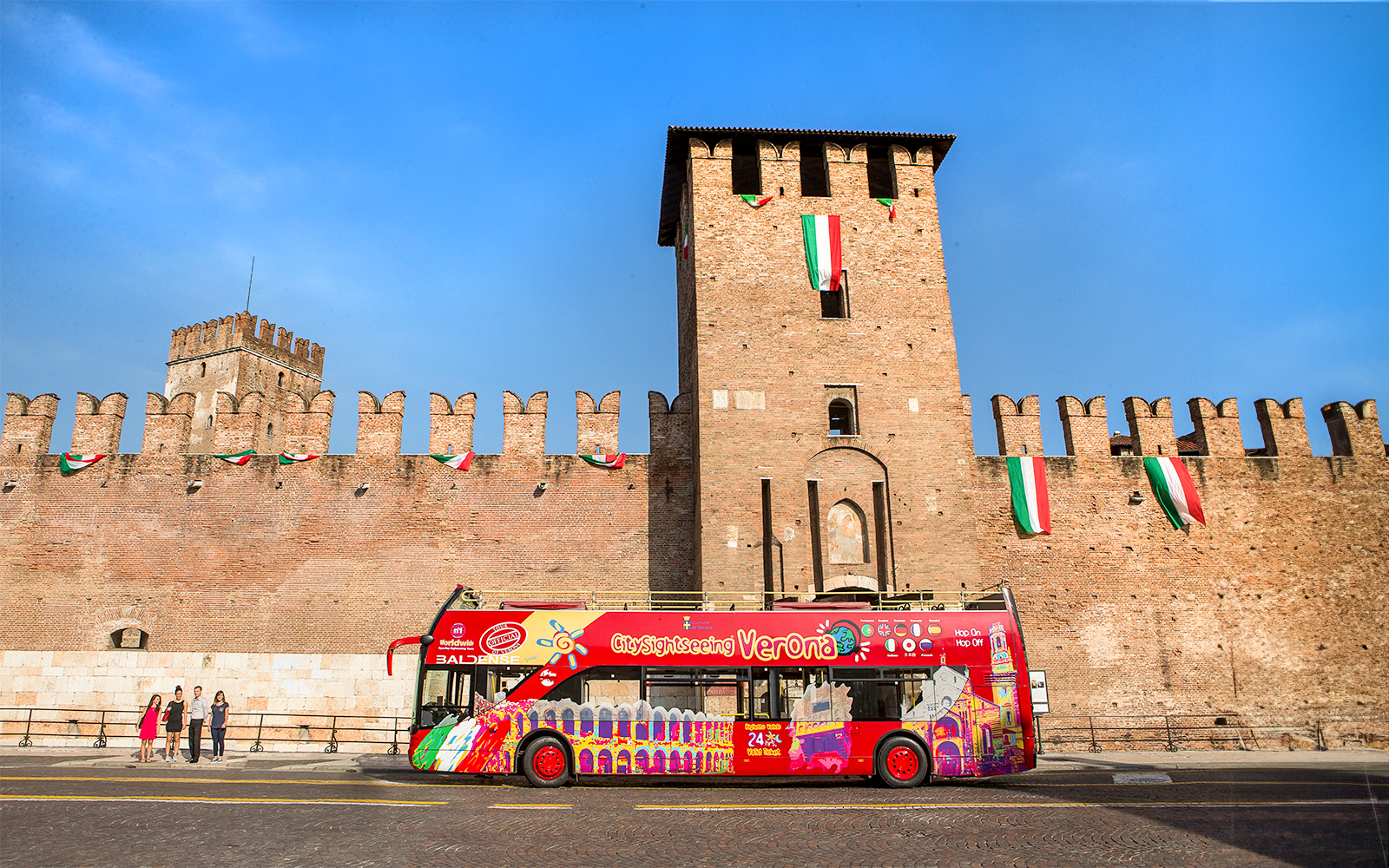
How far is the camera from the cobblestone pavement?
22.5ft

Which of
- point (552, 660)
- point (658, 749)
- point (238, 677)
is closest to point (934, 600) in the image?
point (658, 749)

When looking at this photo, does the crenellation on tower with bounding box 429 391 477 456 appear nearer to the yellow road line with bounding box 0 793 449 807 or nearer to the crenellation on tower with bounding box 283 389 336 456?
the crenellation on tower with bounding box 283 389 336 456

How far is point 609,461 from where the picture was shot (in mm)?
18094

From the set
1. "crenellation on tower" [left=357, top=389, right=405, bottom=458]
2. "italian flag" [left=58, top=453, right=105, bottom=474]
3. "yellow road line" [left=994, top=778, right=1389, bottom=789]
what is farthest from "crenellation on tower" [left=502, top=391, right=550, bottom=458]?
"yellow road line" [left=994, top=778, right=1389, bottom=789]

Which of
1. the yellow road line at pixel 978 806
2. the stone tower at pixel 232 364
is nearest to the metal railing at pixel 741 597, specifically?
the yellow road line at pixel 978 806

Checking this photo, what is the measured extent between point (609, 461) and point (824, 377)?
511cm

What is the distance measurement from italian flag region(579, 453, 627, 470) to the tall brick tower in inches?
68.5

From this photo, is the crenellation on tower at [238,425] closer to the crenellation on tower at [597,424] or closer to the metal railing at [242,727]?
the metal railing at [242,727]

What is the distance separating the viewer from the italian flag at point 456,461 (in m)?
18.0

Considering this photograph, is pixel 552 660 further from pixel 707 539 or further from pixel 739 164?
pixel 739 164

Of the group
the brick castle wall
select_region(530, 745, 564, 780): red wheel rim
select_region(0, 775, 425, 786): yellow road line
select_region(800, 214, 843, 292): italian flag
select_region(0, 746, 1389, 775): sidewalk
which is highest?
select_region(800, 214, 843, 292): italian flag

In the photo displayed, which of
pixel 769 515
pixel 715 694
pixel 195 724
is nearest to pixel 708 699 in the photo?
pixel 715 694

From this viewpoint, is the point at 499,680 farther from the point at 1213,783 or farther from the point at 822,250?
the point at 822,250

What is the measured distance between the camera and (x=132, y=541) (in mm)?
17734
